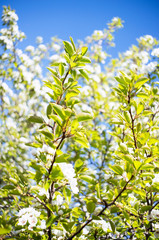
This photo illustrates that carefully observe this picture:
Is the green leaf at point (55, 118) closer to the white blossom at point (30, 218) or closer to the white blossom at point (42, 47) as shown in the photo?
the white blossom at point (30, 218)

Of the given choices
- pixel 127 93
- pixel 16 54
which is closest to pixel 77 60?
pixel 127 93

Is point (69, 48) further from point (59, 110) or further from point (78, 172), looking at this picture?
point (78, 172)

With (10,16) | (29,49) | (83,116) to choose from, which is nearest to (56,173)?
(83,116)

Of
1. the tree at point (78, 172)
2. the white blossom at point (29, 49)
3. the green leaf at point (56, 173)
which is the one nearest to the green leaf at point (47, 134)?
the tree at point (78, 172)

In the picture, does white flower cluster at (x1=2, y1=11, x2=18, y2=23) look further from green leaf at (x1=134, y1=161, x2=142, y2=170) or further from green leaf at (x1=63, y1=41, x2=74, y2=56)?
green leaf at (x1=134, y1=161, x2=142, y2=170)

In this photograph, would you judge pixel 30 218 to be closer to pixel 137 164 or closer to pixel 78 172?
pixel 78 172

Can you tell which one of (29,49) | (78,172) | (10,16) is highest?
(29,49)

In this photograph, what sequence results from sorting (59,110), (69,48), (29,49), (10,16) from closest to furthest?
(59,110), (69,48), (10,16), (29,49)

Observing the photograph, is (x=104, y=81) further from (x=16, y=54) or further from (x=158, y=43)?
(x=16, y=54)

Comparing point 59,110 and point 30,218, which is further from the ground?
point 59,110

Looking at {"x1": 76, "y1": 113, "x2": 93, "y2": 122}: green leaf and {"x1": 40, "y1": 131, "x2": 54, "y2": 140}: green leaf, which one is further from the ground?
{"x1": 76, "y1": 113, "x2": 93, "y2": 122}: green leaf

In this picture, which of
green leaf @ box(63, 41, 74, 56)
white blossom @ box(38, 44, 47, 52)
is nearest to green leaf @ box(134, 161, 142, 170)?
green leaf @ box(63, 41, 74, 56)

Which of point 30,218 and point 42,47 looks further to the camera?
point 42,47

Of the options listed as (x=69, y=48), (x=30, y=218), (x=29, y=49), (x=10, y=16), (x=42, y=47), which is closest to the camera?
(x=69, y=48)
